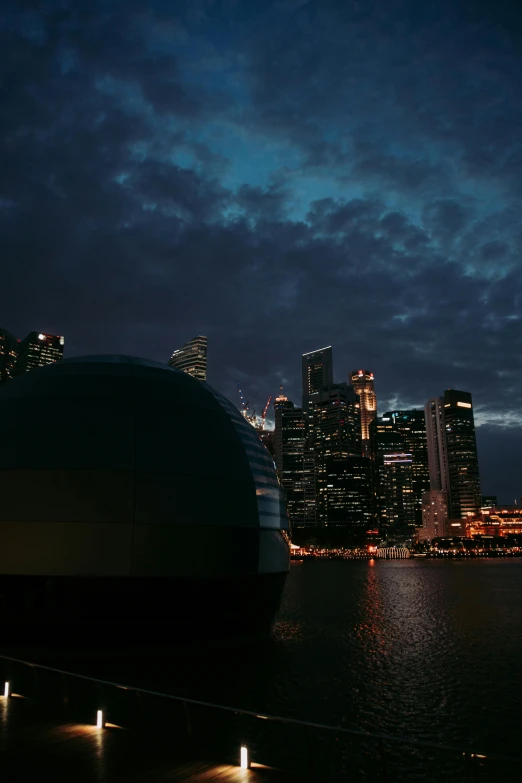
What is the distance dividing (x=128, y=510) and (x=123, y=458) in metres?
2.10

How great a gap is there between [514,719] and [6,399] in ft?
77.6

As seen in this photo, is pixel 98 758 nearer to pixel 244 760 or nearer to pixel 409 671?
pixel 244 760

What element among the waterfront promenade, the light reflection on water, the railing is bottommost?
the light reflection on water

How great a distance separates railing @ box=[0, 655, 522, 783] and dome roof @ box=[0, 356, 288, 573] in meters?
4.85

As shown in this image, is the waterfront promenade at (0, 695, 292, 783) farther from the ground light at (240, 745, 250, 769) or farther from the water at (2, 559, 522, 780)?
the water at (2, 559, 522, 780)

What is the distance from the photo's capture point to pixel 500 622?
4278 cm

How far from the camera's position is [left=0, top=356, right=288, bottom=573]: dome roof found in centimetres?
2073

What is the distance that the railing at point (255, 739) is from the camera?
12.8m

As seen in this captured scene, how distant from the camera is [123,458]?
70.8 ft

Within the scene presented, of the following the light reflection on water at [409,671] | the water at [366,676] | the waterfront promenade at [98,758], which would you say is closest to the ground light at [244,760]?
the waterfront promenade at [98,758]

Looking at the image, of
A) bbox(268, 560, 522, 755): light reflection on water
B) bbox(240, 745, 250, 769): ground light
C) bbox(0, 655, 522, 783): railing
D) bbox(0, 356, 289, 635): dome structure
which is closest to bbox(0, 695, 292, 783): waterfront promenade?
bbox(240, 745, 250, 769): ground light

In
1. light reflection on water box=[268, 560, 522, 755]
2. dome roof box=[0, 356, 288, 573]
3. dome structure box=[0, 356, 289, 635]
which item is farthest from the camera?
dome roof box=[0, 356, 288, 573]

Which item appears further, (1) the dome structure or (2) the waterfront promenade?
(1) the dome structure

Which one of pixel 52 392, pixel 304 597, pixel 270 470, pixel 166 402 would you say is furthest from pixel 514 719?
pixel 304 597
